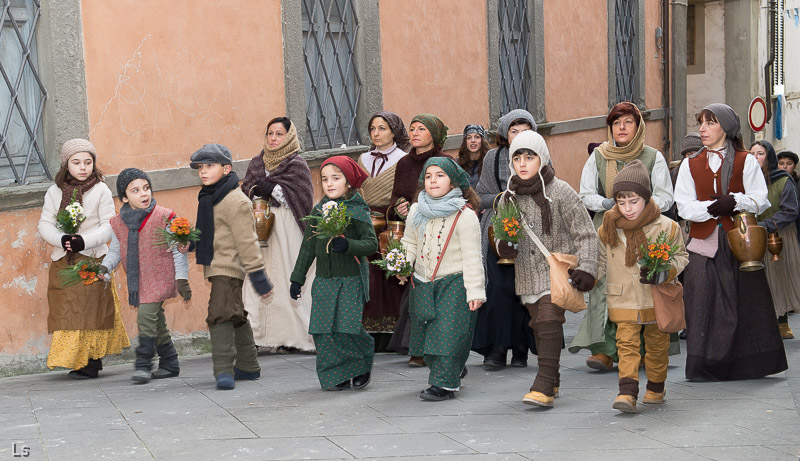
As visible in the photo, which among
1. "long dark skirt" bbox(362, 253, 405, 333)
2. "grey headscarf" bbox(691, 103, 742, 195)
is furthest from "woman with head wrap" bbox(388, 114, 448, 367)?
"grey headscarf" bbox(691, 103, 742, 195)

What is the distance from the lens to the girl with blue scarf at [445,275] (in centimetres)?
655

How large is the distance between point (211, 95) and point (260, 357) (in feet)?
7.21

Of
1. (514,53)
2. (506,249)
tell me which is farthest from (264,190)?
(514,53)

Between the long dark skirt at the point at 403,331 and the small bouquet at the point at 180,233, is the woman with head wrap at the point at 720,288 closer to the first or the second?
the long dark skirt at the point at 403,331

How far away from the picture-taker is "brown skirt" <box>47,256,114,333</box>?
7.50m

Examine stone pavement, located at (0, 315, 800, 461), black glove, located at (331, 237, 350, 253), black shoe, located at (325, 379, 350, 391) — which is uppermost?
black glove, located at (331, 237, 350, 253)

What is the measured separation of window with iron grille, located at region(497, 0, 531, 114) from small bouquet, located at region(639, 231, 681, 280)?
7816mm

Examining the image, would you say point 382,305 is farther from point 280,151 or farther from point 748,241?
point 748,241

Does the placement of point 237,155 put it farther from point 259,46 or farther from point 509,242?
point 509,242

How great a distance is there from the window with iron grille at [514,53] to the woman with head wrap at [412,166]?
5.77m

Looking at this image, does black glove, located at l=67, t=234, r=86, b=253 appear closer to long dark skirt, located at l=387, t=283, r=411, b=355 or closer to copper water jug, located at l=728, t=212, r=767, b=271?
long dark skirt, located at l=387, t=283, r=411, b=355

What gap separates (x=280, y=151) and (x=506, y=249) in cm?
277

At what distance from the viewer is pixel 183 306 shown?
29.4ft

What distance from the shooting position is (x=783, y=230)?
958 cm
